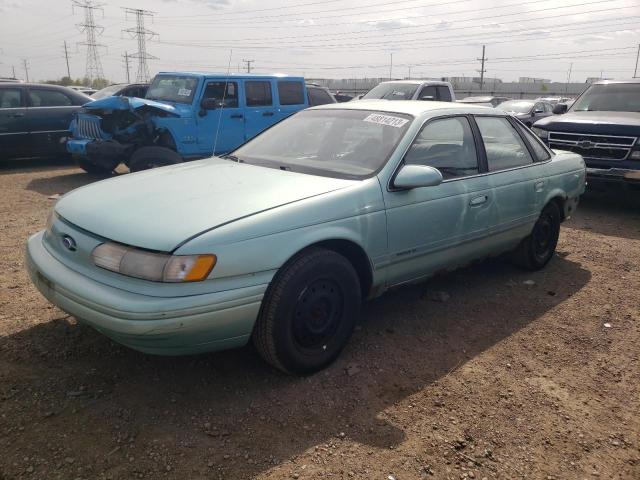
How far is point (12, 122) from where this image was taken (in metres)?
9.52

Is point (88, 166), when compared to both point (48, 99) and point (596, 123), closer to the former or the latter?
point (48, 99)

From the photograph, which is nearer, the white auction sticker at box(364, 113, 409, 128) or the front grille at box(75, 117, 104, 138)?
the white auction sticker at box(364, 113, 409, 128)

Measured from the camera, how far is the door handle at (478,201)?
12.7 feet

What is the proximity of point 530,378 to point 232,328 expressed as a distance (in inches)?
71.8

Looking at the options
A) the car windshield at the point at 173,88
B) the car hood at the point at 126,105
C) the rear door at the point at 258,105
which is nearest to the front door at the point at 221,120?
the rear door at the point at 258,105

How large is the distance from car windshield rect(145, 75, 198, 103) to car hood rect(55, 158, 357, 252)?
5.49m

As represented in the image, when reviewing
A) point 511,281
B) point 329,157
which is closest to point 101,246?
point 329,157

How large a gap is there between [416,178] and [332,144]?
738mm

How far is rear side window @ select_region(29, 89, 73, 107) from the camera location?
9914 mm

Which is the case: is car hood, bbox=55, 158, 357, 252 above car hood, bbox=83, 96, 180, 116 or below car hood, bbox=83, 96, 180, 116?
below

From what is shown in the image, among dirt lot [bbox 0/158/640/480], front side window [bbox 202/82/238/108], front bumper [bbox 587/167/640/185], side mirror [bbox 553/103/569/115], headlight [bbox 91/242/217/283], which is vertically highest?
front side window [bbox 202/82/238/108]

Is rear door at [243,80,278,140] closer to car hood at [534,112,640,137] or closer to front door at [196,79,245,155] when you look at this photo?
front door at [196,79,245,155]

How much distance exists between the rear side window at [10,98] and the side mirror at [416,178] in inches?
354

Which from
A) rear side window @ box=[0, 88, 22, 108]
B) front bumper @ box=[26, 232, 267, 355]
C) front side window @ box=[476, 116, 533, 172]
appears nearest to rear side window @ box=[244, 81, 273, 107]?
rear side window @ box=[0, 88, 22, 108]
